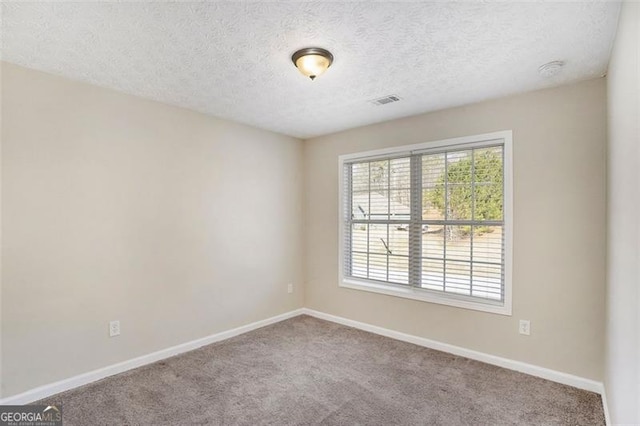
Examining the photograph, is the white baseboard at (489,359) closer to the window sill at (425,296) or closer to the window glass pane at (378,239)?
the window sill at (425,296)

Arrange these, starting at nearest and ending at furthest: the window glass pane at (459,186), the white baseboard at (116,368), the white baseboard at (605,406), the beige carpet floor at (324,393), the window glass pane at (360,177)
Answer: the white baseboard at (605,406)
the beige carpet floor at (324,393)
the white baseboard at (116,368)
the window glass pane at (459,186)
the window glass pane at (360,177)

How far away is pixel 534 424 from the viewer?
2.23 m

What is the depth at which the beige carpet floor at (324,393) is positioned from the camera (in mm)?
2305

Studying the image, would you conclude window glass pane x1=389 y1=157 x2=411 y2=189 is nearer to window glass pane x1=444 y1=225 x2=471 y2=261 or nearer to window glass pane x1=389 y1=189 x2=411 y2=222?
window glass pane x1=389 y1=189 x2=411 y2=222

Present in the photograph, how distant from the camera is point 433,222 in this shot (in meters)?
3.57

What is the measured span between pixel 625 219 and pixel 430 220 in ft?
6.41

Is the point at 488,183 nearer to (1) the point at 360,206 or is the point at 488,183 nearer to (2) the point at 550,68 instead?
(2) the point at 550,68

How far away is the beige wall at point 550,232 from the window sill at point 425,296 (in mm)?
63

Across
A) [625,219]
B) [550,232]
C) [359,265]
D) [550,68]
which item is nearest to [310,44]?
[550,68]

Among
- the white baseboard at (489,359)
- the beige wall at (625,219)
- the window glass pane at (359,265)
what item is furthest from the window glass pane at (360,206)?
the beige wall at (625,219)

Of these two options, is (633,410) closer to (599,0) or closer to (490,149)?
(599,0)

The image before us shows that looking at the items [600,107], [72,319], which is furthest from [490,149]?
[72,319]

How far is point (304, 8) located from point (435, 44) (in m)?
0.93

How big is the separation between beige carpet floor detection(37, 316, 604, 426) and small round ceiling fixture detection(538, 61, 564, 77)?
8.20 ft
